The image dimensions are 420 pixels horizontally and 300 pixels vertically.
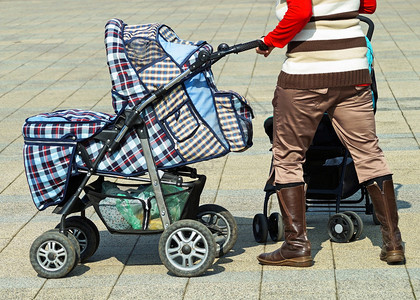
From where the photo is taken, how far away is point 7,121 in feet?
30.4

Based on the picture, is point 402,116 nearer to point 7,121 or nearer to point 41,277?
point 7,121

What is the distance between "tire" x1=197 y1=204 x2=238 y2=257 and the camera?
16.9 ft

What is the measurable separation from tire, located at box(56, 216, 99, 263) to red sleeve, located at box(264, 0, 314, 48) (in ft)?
5.23

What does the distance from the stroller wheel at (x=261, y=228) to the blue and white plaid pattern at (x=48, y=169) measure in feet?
4.14

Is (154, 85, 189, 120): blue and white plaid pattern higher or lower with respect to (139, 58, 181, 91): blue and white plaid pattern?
lower

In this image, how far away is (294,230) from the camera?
192 inches

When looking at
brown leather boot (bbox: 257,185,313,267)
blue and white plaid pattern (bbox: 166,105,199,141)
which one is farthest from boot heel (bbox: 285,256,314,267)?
blue and white plaid pattern (bbox: 166,105,199,141)

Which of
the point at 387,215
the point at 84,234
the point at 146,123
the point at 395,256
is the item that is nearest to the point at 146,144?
the point at 146,123

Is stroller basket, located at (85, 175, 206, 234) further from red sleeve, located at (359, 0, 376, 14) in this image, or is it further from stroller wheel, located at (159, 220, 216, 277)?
red sleeve, located at (359, 0, 376, 14)

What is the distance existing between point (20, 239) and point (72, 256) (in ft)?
3.11

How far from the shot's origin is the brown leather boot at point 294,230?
16.0ft

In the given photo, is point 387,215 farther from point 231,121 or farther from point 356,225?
point 231,121

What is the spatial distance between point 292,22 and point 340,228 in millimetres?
1422

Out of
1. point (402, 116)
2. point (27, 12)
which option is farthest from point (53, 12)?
point (402, 116)
